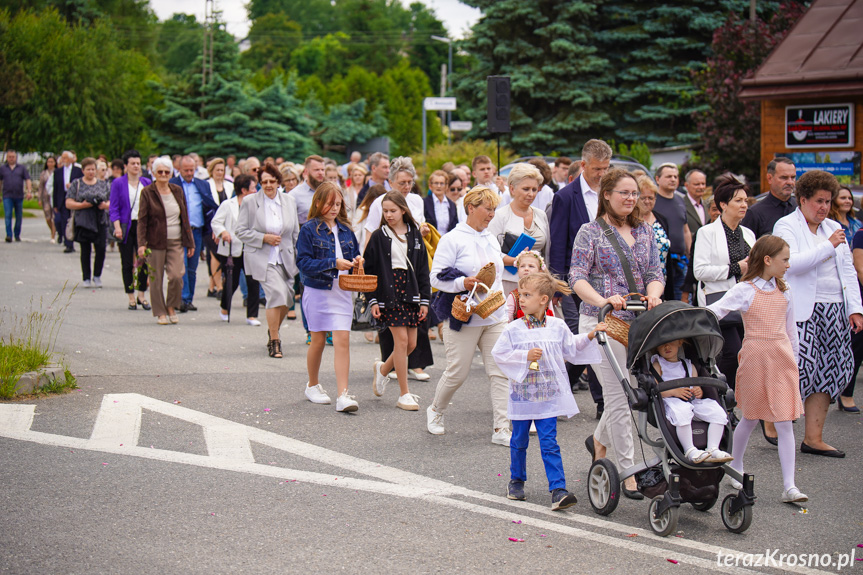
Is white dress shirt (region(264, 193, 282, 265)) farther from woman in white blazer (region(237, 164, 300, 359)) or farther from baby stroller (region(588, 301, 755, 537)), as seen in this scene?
baby stroller (region(588, 301, 755, 537))

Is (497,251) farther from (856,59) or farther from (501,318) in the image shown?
(856,59)

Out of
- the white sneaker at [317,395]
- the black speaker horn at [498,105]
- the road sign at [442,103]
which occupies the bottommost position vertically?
the white sneaker at [317,395]

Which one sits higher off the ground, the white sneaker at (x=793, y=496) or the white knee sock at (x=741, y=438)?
the white knee sock at (x=741, y=438)

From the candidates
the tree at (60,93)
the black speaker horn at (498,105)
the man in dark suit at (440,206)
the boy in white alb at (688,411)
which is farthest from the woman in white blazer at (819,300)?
the tree at (60,93)

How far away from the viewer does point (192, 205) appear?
1454cm

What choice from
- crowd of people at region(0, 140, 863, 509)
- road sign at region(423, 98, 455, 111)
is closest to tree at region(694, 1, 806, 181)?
road sign at region(423, 98, 455, 111)

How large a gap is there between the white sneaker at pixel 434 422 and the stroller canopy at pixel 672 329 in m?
2.43

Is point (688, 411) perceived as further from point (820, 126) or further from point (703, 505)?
point (820, 126)

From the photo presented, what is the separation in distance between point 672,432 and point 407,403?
3500mm

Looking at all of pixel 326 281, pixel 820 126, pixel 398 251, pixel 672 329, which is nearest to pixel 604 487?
pixel 672 329

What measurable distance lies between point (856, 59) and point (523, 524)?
15.5 meters

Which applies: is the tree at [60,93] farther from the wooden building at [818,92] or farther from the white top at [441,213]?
the white top at [441,213]

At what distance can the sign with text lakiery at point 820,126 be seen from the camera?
18.1 m

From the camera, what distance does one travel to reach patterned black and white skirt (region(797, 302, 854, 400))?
23.4ft
